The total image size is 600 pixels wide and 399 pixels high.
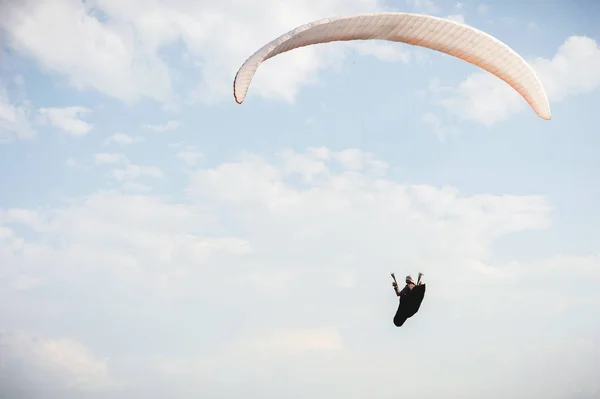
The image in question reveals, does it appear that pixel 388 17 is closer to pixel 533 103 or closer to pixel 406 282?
pixel 533 103

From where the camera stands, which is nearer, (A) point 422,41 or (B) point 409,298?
(B) point 409,298

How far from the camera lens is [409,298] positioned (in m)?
18.9

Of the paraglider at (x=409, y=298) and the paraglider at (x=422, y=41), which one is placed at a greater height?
the paraglider at (x=422, y=41)

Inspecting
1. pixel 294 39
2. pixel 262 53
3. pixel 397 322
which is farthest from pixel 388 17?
pixel 397 322

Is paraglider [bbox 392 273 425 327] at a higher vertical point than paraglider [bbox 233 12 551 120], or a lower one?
lower

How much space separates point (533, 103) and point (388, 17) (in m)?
6.71

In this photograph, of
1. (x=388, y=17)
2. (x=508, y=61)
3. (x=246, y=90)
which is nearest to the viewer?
(x=246, y=90)

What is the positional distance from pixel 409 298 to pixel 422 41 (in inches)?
371

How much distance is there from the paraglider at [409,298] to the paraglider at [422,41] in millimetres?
7967

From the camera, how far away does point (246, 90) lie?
1823cm

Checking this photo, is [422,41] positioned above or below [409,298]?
above

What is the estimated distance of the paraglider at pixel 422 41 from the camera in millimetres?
18375

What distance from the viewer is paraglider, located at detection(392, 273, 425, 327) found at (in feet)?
61.4

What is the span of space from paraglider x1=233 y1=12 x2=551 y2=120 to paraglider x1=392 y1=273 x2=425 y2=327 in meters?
7.97
